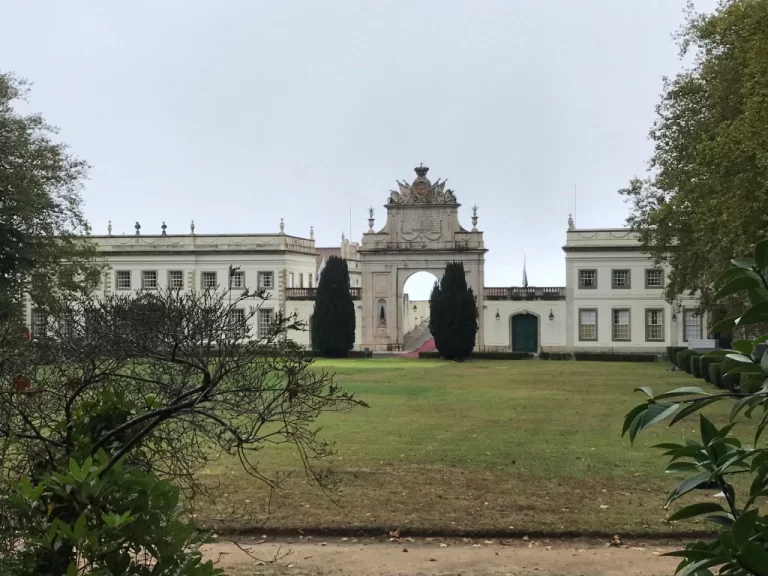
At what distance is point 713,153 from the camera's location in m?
18.2

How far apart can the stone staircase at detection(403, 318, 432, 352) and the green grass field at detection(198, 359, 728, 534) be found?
1212 inches

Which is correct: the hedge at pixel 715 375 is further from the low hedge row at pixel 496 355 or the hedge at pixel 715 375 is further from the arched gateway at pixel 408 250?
the arched gateway at pixel 408 250

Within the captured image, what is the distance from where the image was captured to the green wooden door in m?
48.0

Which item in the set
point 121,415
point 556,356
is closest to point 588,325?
point 556,356

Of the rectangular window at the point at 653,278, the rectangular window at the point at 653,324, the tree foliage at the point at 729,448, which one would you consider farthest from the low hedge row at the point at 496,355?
the tree foliage at the point at 729,448

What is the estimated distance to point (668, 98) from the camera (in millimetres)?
25547

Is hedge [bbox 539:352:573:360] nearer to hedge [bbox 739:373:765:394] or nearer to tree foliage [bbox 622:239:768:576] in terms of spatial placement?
hedge [bbox 739:373:765:394]

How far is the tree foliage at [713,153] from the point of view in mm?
16500

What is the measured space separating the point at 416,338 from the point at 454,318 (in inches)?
499

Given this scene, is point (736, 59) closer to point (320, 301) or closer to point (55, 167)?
point (55, 167)

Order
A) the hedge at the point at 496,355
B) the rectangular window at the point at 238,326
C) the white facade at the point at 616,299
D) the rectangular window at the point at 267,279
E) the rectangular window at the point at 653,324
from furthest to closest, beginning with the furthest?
1. the rectangular window at the point at 267,279
2. the rectangular window at the point at 653,324
3. the white facade at the point at 616,299
4. the hedge at the point at 496,355
5. the rectangular window at the point at 238,326

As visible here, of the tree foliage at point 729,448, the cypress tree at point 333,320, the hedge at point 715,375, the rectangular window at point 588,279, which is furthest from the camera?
the rectangular window at point 588,279

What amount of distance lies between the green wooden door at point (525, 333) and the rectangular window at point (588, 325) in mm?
2468

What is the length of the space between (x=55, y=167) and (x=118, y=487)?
28.8m
